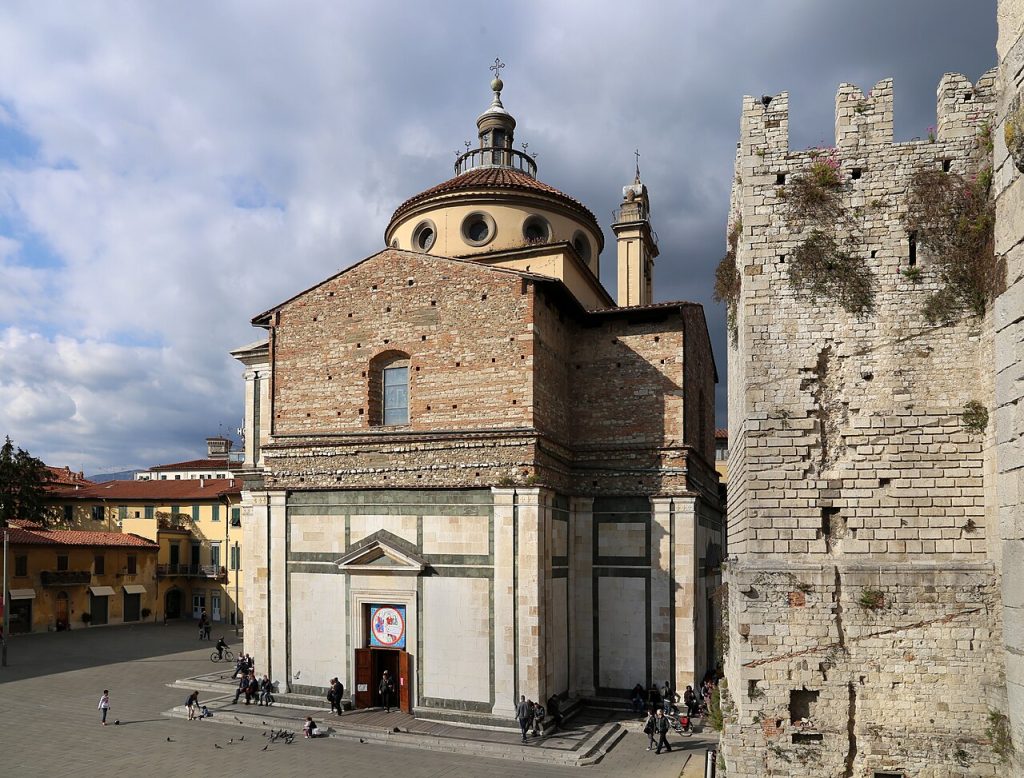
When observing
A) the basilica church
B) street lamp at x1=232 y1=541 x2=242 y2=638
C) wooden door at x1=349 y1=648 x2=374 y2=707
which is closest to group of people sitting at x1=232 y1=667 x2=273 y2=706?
the basilica church

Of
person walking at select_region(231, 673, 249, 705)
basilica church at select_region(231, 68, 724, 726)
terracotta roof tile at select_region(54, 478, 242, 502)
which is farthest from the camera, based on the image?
terracotta roof tile at select_region(54, 478, 242, 502)

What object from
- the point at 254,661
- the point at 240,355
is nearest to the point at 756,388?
the point at 254,661

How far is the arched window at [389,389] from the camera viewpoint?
19500 millimetres

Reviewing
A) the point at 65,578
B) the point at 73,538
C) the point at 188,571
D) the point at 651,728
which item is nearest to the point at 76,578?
the point at 65,578

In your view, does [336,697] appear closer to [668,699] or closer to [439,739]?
[439,739]

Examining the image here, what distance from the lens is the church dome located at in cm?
2503

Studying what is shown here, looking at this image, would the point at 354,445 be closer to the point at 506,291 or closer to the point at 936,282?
the point at 506,291

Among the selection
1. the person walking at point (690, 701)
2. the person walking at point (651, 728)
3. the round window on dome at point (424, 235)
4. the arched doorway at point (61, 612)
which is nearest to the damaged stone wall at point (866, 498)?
the person walking at point (651, 728)

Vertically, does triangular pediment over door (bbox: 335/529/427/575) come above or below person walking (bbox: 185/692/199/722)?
above

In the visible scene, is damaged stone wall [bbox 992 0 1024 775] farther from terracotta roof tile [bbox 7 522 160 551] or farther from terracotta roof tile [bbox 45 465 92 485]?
terracotta roof tile [bbox 45 465 92 485]

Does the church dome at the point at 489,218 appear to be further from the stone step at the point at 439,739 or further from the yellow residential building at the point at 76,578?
the yellow residential building at the point at 76,578

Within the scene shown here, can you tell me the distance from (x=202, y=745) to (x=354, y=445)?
750 cm

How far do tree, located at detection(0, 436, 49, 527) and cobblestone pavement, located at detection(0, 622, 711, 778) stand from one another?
59.1 feet

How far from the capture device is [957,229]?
9.49m
